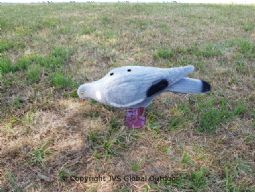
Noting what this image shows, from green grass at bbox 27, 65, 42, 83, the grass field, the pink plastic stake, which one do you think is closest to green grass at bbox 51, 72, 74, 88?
the grass field

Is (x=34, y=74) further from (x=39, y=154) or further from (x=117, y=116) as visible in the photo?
(x=39, y=154)

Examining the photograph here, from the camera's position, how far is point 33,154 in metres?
3.87

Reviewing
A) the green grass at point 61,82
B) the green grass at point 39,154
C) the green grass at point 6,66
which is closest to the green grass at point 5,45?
the green grass at point 6,66

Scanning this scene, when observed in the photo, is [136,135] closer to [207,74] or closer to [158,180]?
[158,180]

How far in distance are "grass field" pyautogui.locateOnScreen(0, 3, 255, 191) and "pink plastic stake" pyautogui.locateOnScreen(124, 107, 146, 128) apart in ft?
0.23

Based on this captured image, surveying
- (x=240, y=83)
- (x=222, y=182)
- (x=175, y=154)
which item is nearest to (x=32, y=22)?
(x=240, y=83)

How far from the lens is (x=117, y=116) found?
173 inches

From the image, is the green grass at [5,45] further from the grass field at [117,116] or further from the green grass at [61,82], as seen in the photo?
the green grass at [61,82]

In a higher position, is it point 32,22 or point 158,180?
point 32,22

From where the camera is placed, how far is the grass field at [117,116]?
146 inches

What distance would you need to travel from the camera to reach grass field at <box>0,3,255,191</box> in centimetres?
370

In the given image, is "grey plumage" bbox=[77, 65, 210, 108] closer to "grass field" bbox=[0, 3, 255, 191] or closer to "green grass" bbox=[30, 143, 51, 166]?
"grass field" bbox=[0, 3, 255, 191]

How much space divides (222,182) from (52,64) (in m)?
2.90

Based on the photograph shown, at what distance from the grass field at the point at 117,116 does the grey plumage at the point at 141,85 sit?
57 centimetres
